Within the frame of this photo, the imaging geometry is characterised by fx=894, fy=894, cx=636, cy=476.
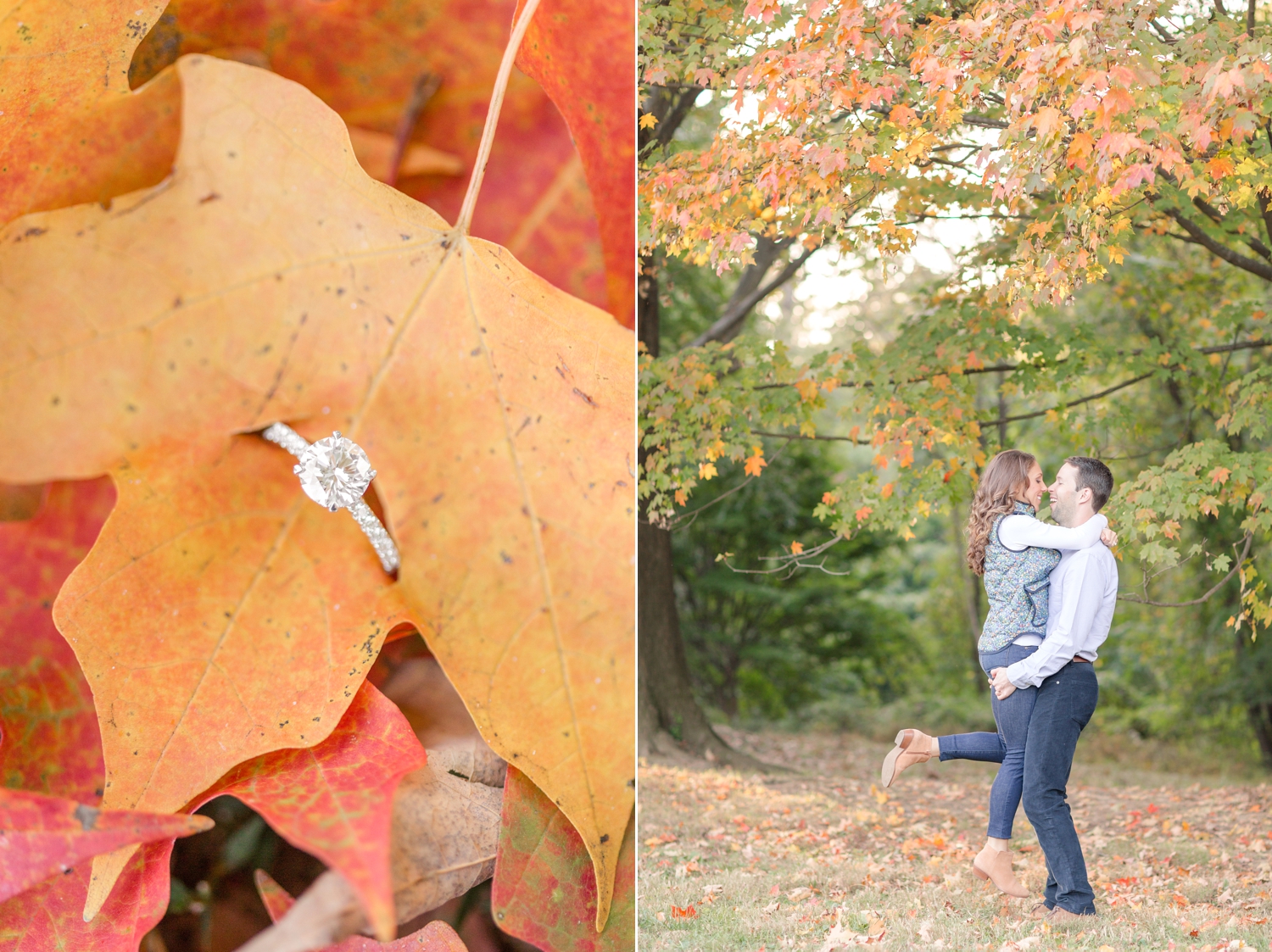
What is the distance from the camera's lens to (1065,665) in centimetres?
216

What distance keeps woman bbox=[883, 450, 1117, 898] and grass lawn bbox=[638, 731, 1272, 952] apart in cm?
40

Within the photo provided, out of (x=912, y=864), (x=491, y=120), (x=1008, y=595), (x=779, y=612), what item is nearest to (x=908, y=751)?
(x=1008, y=595)

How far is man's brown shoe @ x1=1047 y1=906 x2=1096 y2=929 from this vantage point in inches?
92.4

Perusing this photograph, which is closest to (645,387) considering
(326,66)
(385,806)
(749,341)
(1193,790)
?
(749,341)

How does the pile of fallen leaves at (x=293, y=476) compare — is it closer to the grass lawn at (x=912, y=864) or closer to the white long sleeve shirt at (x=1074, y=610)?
the white long sleeve shirt at (x=1074, y=610)

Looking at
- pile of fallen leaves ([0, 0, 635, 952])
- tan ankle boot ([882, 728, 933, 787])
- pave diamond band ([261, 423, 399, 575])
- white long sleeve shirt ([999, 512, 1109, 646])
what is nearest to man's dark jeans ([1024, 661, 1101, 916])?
white long sleeve shirt ([999, 512, 1109, 646])

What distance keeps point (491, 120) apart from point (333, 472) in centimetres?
65

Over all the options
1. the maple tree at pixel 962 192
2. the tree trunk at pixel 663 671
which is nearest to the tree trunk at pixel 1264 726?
the maple tree at pixel 962 192

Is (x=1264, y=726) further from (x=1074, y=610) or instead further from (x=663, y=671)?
(x=1074, y=610)

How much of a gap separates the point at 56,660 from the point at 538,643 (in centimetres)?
79

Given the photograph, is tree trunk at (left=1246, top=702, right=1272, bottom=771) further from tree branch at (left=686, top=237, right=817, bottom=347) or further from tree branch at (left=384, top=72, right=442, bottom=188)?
tree branch at (left=384, top=72, right=442, bottom=188)

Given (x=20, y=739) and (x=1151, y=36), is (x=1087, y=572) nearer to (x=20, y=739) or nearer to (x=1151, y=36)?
(x=1151, y=36)

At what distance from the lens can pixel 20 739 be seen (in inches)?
57.5

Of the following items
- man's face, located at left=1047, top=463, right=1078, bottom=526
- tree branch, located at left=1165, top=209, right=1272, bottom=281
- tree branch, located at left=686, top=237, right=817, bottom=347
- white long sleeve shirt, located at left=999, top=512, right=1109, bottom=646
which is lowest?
white long sleeve shirt, located at left=999, top=512, right=1109, bottom=646
